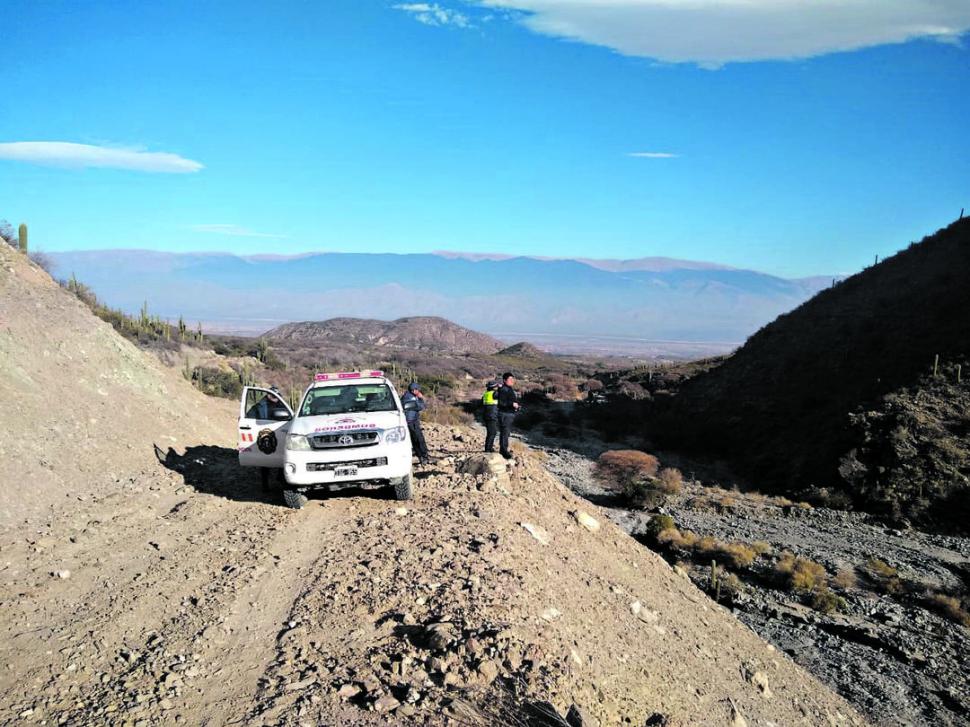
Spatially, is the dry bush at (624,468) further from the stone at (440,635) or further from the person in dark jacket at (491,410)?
the stone at (440,635)

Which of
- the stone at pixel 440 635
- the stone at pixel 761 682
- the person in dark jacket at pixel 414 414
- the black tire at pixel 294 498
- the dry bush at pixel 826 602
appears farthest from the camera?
the dry bush at pixel 826 602

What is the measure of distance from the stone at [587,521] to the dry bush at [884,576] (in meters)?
7.71

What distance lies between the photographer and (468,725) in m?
4.28

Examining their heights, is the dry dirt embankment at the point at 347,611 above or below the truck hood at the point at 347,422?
below

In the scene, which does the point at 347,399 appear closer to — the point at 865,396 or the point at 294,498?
the point at 294,498

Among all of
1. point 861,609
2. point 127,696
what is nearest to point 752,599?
point 861,609

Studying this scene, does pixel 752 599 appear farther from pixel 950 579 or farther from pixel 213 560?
pixel 213 560

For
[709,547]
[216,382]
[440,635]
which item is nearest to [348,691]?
[440,635]

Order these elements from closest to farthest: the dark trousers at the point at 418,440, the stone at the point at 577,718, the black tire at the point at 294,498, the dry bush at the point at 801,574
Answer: the stone at the point at 577,718
the black tire at the point at 294,498
the dark trousers at the point at 418,440
the dry bush at the point at 801,574

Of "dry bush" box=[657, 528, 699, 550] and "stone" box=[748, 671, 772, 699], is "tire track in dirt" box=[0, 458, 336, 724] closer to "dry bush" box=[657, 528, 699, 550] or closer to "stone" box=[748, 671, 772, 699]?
"stone" box=[748, 671, 772, 699]

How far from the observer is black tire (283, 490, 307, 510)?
380 inches

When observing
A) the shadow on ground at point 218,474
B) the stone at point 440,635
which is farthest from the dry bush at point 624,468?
the stone at point 440,635

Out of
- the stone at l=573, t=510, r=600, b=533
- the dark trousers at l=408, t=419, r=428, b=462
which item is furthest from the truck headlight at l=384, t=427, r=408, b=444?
the stone at l=573, t=510, r=600, b=533

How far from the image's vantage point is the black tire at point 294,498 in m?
9.64
